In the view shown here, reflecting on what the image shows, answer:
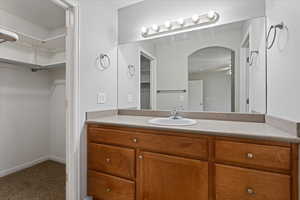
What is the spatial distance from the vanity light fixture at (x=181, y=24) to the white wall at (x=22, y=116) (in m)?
2.05

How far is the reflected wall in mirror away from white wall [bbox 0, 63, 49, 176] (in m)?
1.62

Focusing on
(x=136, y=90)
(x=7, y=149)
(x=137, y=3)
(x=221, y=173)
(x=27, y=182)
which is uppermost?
(x=137, y=3)

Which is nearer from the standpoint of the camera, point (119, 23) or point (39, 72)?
point (119, 23)

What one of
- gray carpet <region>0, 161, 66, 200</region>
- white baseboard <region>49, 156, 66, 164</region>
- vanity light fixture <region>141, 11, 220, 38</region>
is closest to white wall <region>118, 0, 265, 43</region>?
vanity light fixture <region>141, 11, 220, 38</region>

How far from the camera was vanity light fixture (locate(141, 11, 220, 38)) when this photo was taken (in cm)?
160

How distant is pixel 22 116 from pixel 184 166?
265cm

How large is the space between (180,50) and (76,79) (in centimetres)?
123

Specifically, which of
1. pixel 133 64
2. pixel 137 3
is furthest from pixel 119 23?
pixel 133 64

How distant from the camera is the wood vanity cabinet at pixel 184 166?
0.92 metres

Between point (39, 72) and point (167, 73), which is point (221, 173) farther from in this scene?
point (39, 72)

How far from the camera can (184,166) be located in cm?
117

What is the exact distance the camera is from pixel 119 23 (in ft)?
7.02

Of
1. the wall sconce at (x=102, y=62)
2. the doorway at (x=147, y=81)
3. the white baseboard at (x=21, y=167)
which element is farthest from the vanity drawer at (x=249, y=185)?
the white baseboard at (x=21, y=167)

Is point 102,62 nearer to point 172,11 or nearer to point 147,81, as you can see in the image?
point 147,81
